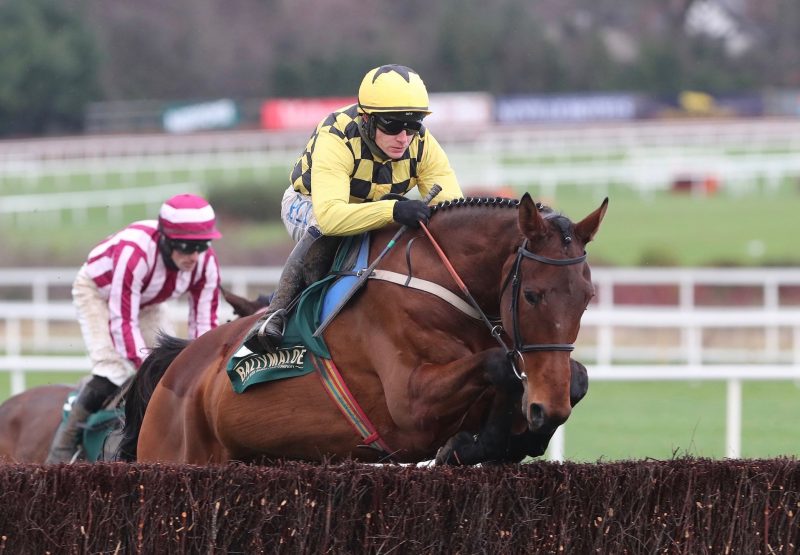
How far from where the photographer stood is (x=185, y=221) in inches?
223

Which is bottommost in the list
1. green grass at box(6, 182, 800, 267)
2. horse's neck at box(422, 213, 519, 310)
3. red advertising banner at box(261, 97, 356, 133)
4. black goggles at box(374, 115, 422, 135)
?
horse's neck at box(422, 213, 519, 310)

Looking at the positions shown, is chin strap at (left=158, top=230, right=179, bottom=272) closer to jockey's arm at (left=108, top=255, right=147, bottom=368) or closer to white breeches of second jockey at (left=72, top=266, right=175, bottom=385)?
jockey's arm at (left=108, top=255, right=147, bottom=368)

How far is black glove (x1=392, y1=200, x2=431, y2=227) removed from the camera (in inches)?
176

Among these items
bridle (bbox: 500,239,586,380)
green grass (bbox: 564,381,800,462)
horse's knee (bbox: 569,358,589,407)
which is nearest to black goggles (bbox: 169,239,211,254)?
bridle (bbox: 500,239,586,380)

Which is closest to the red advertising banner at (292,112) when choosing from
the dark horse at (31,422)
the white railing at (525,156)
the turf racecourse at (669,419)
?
the white railing at (525,156)

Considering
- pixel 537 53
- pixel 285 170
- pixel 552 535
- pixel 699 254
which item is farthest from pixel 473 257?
pixel 537 53

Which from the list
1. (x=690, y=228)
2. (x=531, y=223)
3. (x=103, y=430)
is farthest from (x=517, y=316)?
(x=690, y=228)

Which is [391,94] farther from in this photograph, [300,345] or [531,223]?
[300,345]

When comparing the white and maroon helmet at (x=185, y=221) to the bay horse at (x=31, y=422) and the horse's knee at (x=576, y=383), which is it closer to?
the bay horse at (x=31, y=422)

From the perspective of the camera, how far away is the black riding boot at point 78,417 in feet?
19.6

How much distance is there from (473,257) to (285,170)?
24145 mm

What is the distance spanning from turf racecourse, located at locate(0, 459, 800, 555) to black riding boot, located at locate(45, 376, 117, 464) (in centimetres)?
197

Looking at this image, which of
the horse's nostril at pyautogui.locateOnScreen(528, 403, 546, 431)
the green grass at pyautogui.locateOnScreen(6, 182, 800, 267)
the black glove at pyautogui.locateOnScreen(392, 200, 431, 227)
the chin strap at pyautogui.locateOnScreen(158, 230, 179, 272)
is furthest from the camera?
the green grass at pyautogui.locateOnScreen(6, 182, 800, 267)

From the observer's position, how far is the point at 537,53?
1916 inches
